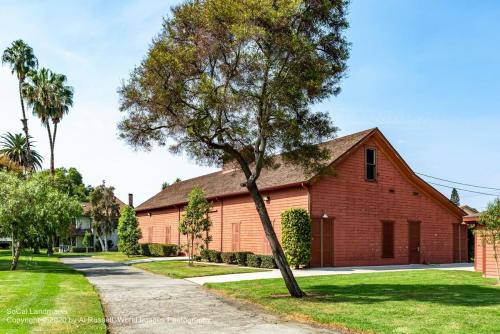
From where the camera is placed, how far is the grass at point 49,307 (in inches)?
373

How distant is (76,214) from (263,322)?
20778mm

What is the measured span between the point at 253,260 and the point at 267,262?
1.18 metres

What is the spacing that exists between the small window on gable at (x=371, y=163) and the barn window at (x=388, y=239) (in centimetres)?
266

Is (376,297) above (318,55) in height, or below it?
below

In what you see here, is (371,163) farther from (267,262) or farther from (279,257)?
(279,257)

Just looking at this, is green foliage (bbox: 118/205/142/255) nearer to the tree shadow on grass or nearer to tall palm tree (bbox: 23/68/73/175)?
tall palm tree (bbox: 23/68/73/175)

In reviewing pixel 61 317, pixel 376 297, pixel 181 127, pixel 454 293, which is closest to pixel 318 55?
pixel 181 127

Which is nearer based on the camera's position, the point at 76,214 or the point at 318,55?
the point at 318,55

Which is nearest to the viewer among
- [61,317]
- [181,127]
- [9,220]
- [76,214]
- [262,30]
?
[61,317]

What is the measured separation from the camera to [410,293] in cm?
1465

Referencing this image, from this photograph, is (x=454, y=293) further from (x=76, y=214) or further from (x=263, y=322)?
(x=76, y=214)

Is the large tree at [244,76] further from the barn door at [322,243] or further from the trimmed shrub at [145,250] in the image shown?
the trimmed shrub at [145,250]

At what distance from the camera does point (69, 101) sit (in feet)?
159

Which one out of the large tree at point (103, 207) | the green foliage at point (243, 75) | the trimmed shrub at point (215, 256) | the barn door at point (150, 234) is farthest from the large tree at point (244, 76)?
the large tree at point (103, 207)
